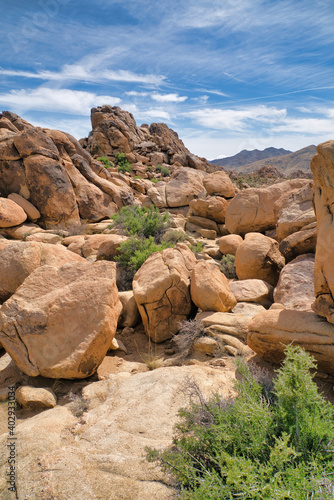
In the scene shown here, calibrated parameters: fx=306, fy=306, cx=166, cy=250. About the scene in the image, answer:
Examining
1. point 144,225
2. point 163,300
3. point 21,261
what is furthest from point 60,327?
point 144,225

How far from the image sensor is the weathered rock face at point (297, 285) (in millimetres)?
5398

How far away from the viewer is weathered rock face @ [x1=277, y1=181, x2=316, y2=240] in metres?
7.06

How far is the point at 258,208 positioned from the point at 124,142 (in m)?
26.4

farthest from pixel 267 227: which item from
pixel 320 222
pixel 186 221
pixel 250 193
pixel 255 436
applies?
pixel 255 436

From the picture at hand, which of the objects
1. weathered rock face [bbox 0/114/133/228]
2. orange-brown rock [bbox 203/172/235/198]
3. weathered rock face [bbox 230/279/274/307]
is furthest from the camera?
orange-brown rock [bbox 203/172/235/198]

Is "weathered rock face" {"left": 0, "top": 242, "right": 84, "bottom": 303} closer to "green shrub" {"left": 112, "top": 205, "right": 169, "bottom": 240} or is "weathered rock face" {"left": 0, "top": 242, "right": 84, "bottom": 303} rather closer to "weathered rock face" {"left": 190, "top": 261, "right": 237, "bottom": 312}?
"weathered rock face" {"left": 190, "top": 261, "right": 237, "bottom": 312}

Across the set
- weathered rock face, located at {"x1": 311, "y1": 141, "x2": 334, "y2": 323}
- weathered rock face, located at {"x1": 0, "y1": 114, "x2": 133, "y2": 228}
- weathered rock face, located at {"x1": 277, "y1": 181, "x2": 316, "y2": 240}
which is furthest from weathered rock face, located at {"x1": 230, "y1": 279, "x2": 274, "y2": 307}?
weathered rock face, located at {"x1": 0, "y1": 114, "x2": 133, "y2": 228}

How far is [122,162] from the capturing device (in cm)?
3077

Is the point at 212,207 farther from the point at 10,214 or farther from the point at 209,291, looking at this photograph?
the point at 209,291

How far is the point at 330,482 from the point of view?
1890 millimetres

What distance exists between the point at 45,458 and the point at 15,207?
1091 cm

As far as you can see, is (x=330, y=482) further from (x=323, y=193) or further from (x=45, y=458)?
(x=323, y=193)

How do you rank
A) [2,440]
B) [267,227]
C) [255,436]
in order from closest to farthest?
1. [255,436]
2. [2,440]
3. [267,227]

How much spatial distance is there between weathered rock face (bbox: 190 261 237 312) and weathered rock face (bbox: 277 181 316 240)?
269cm
